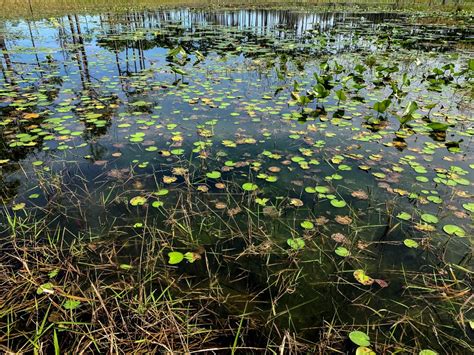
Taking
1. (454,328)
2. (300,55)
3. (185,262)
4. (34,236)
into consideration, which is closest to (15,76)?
(34,236)

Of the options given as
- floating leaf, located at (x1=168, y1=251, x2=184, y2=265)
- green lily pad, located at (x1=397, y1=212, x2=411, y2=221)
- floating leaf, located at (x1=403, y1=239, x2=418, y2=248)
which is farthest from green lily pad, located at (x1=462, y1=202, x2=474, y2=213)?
floating leaf, located at (x1=168, y1=251, x2=184, y2=265)

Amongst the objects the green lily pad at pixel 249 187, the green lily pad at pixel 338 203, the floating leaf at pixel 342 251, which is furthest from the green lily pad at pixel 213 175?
the floating leaf at pixel 342 251

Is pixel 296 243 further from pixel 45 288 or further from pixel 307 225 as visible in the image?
pixel 45 288

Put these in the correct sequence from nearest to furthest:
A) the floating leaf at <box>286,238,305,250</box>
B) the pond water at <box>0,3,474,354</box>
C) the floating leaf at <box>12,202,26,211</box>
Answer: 1. the pond water at <box>0,3,474,354</box>
2. the floating leaf at <box>286,238,305,250</box>
3. the floating leaf at <box>12,202,26,211</box>

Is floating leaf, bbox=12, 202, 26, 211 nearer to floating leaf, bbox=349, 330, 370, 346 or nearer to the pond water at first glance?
the pond water

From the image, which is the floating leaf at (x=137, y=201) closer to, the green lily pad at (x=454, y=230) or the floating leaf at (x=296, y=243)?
the floating leaf at (x=296, y=243)

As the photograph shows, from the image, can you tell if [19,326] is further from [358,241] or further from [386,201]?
[386,201]

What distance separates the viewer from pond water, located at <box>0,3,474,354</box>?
1.90 metres

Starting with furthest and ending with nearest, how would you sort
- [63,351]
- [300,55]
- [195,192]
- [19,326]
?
[300,55] → [195,192] → [19,326] → [63,351]

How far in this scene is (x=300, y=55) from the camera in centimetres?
916

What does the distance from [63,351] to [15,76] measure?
7.24 metres

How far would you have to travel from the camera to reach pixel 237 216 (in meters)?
2.83

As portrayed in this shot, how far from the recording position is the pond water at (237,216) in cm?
190

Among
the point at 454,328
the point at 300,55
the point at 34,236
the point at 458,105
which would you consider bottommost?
the point at 454,328
